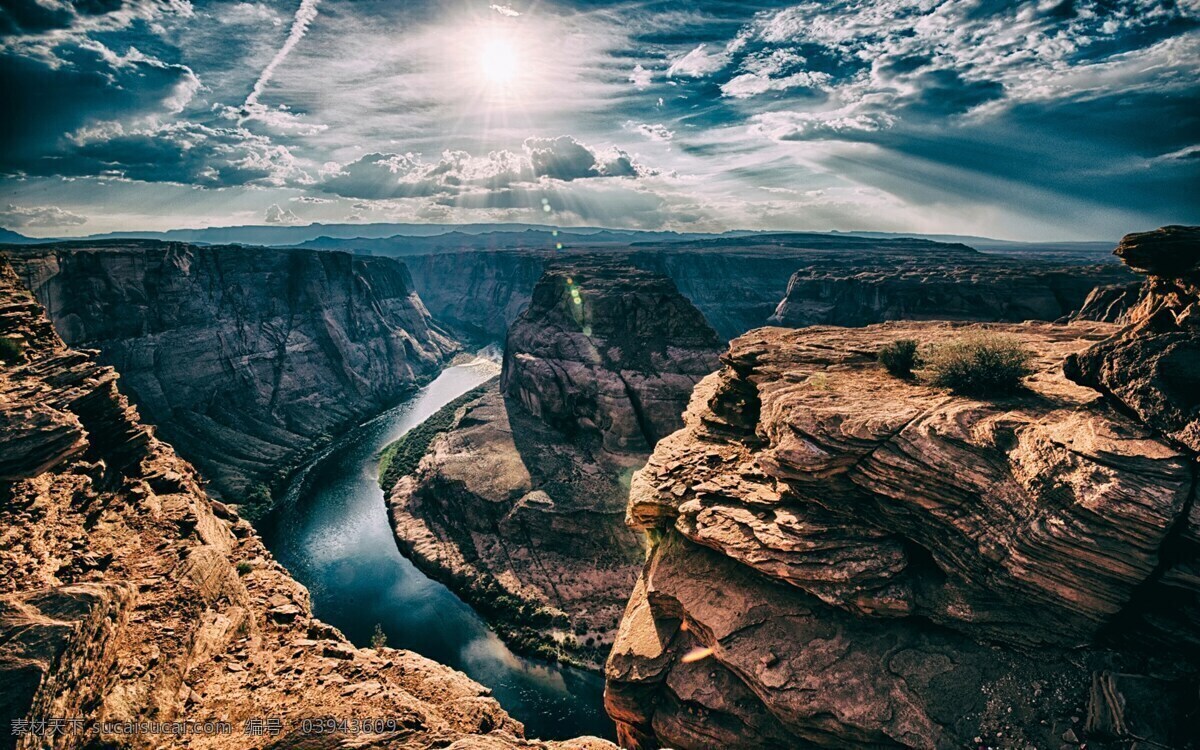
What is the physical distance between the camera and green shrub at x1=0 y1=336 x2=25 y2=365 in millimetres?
21938

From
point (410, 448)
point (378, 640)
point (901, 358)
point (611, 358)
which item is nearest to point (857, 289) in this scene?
point (611, 358)

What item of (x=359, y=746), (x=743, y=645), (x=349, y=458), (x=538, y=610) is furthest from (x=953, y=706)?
(x=349, y=458)

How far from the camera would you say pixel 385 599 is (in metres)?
45.4

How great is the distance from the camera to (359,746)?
41.6 feet

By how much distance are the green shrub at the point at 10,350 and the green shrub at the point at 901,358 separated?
136 ft

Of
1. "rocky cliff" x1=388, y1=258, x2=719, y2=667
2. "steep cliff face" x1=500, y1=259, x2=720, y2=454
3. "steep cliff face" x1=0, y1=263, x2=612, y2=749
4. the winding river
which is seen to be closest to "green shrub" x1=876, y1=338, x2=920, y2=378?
"steep cliff face" x1=0, y1=263, x2=612, y2=749

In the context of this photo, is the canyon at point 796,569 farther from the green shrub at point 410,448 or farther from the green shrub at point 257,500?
the green shrub at point 257,500

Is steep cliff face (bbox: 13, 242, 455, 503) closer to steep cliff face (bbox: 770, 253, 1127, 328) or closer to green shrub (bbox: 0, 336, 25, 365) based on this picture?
green shrub (bbox: 0, 336, 25, 365)

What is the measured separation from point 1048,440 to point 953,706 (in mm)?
9289

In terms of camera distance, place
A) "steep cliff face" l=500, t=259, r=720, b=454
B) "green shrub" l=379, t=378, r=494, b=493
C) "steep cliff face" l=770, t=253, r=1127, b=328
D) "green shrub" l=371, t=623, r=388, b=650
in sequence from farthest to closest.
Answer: "steep cliff face" l=770, t=253, r=1127, b=328 → "green shrub" l=379, t=378, r=494, b=493 → "steep cliff face" l=500, t=259, r=720, b=454 → "green shrub" l=371, t=623, r=388, b=650

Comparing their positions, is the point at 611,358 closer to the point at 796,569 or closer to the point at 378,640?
the point at 378,640

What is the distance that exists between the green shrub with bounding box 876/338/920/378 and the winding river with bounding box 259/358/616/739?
98.4 ft

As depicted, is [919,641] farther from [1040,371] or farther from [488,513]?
[488,513]

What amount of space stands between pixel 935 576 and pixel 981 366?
849 cm
